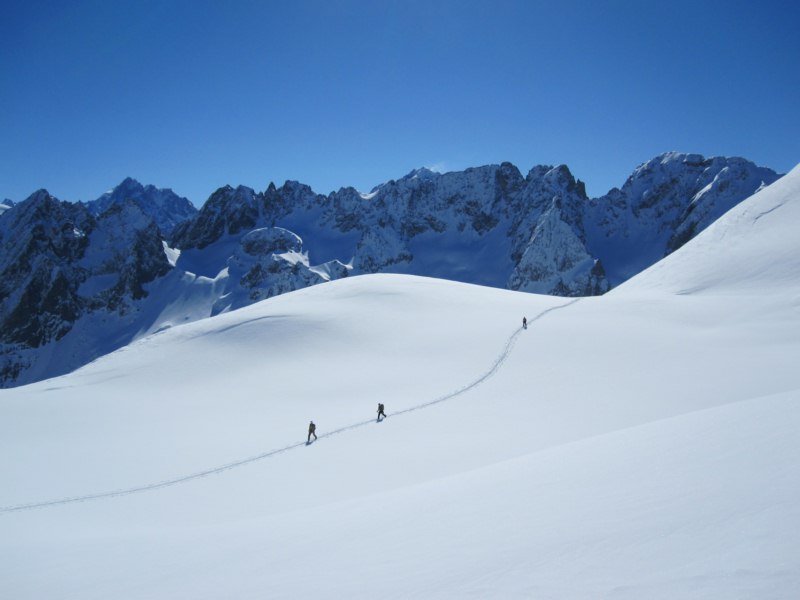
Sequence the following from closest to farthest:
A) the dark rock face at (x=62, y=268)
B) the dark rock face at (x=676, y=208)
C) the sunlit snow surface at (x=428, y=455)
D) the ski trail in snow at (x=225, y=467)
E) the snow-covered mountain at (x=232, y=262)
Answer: the sunlit snow surface at (x=428, y=455) < the ski trail in snow at (x=225, y=467) < the snow-covered mountain at (x=232, y=262) < the dark rock face at (x=62, y=268) < the dark rock face at (x=676, y=208)

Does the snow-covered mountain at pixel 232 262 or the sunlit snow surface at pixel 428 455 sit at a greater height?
the snow-covered mountain at pixel 232 262

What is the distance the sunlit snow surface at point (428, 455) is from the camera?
5.61 metres

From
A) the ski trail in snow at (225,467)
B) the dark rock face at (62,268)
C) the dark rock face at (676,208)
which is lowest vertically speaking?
the ski trail in snow at (225,467)

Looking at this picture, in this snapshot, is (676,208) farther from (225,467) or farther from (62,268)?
(62,268)

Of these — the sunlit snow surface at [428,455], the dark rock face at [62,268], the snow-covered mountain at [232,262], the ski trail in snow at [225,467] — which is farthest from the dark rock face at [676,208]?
the dark rock face at [62,268]

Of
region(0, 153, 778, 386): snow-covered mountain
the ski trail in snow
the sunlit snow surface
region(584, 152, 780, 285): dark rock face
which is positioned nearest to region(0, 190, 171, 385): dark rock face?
region(0, 153, 778, 386): snow-covered mountain

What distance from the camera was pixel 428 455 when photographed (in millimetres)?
14812

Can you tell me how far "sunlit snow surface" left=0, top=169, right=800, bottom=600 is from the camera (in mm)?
5605

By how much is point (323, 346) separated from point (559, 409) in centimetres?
1691

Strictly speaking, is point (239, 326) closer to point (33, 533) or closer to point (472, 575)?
point (33, 533)

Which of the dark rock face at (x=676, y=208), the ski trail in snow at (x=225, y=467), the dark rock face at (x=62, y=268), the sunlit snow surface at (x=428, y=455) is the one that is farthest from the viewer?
the dark rock face at (x=676, y=208)

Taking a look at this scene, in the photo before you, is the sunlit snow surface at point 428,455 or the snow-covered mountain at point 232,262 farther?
the snow-covered mountain at point 232,262

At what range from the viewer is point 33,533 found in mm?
12195

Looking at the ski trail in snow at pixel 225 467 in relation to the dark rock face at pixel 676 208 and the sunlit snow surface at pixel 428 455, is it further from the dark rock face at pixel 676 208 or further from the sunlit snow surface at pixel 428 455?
the dark rock face at pixel 676 208
